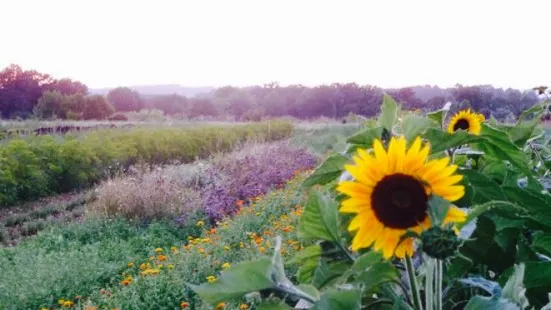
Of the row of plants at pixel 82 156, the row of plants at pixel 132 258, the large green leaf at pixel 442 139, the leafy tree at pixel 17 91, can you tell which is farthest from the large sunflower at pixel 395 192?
the leafy tree at pixel 17 91

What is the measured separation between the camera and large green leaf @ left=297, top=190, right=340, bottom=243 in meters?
0.68

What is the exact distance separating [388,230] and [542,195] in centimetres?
31

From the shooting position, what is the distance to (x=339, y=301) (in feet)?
1.90

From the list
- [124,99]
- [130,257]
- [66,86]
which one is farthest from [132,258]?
[124,99]

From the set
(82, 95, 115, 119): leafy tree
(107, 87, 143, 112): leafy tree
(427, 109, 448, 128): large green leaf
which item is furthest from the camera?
(107, 87, 143, 112): leafy tree

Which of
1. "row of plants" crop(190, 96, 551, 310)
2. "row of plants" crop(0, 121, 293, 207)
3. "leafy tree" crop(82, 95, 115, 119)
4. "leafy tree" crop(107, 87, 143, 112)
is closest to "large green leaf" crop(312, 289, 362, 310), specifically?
"row of plants" crop(190, 96, 551, 310)

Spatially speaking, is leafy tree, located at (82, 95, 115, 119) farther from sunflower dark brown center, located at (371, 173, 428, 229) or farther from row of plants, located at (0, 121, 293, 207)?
sunflower dark brown center, located at (371, 173, 428, 229)

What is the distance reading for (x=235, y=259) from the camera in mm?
4988

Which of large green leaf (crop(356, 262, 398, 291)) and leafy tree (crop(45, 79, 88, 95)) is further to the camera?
leafy tree (crop(45, 79, 88, 95))

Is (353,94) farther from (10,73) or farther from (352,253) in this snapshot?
(352,253)

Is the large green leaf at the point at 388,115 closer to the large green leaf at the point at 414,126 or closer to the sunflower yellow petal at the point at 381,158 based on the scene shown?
the large green leaf at the point at 414,126

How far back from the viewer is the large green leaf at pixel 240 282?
0.60 metres

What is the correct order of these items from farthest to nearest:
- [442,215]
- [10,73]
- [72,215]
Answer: [10,73]
[72,215]
[442,215]

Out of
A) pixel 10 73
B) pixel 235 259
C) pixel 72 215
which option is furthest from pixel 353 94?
pixel 235 259
